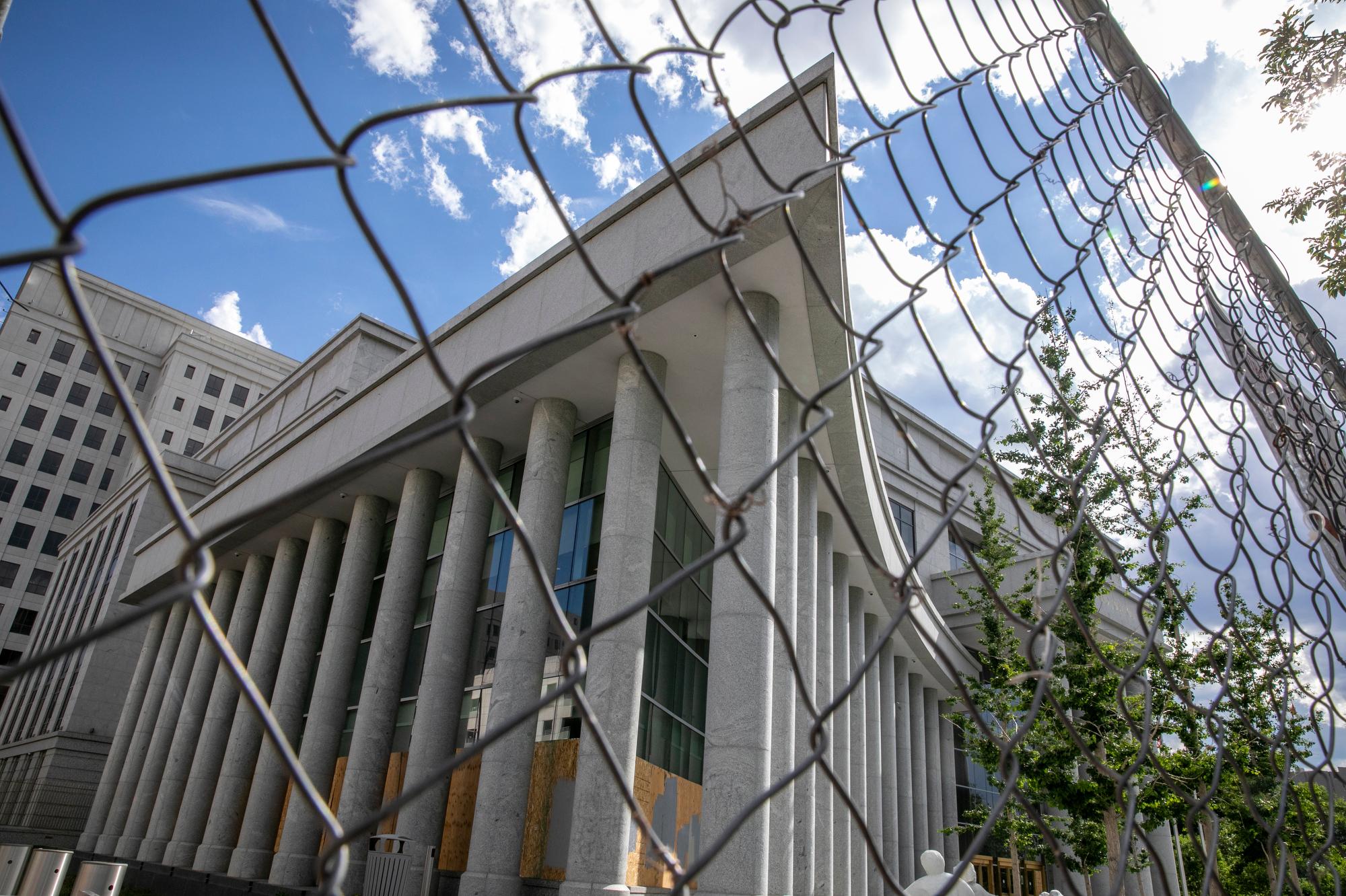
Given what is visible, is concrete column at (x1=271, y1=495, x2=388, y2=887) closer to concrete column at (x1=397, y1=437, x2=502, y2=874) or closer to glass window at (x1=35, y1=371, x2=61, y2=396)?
concrete column at (x1=397, y1=437, x2=502, y2=874)

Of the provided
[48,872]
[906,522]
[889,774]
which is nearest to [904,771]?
[889,774]

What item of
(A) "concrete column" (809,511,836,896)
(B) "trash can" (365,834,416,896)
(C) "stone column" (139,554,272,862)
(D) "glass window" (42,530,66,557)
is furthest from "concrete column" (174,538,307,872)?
(D) "glass window" (42,530,66,557)

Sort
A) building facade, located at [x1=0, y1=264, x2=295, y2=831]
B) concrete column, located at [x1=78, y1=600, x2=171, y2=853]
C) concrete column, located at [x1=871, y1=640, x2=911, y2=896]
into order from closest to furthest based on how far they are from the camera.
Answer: concrete column, located at [x1=871, y1=640, x2=911, y2=896], concrete column, located at [x1=78, y1=600, x2=171, y2=853], building facade, located at [x1=0, y1=264, x2=295, y2=831]

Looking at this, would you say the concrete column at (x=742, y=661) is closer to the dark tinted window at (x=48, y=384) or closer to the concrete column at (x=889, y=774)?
the concrete column at (x=889, y=774)

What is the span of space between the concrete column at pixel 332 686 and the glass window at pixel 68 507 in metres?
47.1

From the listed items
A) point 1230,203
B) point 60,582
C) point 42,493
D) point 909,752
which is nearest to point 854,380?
point 1230,203

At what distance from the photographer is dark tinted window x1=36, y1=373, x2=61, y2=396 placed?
5672 cm

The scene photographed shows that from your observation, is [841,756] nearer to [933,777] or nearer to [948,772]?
[933,777]

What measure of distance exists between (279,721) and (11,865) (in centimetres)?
1044

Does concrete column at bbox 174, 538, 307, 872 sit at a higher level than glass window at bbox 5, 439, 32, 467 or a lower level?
lower

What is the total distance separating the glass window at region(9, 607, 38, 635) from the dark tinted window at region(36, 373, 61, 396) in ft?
47.8

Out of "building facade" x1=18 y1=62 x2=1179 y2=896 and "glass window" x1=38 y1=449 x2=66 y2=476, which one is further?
"glass window" x1=38 y1=449 x2=66 y2=476

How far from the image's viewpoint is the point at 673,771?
630 inches

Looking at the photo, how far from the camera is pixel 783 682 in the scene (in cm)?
1268
